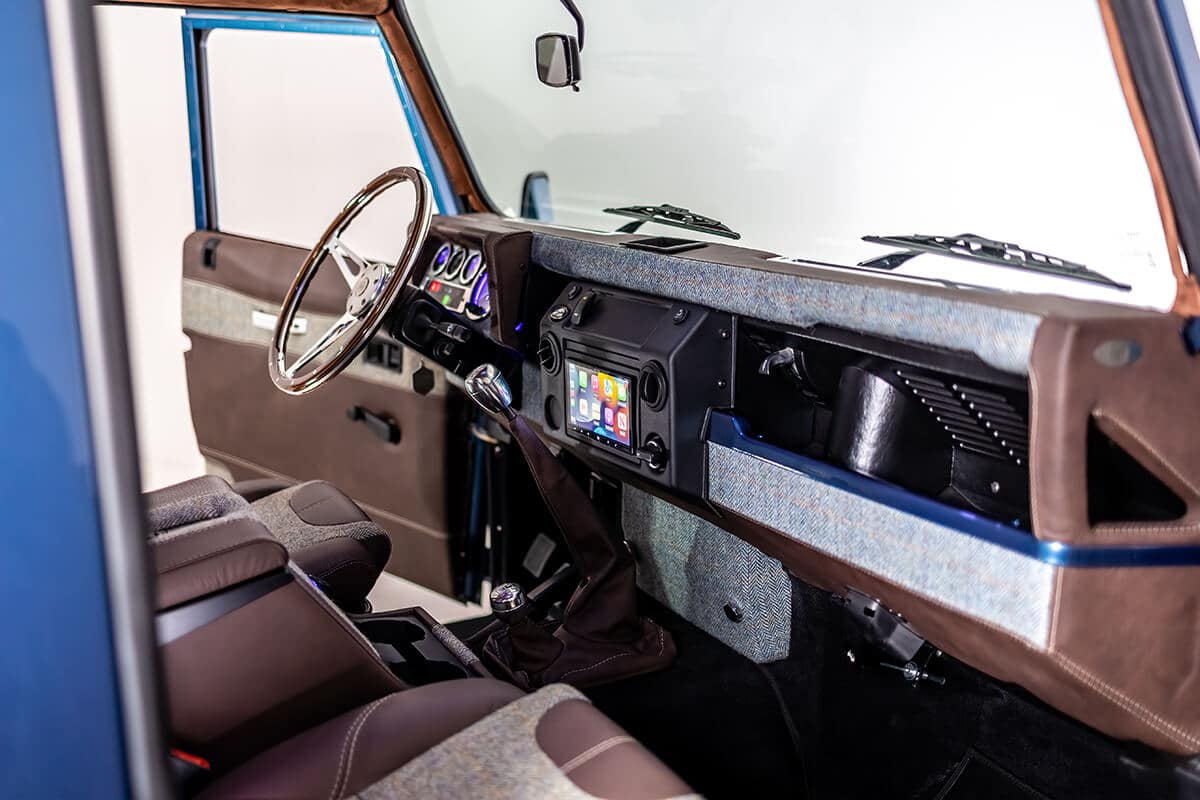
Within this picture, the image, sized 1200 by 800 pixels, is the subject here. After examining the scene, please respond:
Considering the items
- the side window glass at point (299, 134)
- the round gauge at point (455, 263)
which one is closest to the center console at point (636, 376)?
the round gauge at point (455, 263)

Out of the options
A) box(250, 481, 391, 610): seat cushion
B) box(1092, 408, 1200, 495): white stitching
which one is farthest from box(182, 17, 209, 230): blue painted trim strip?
box(1092, 408, 1200, 495): white stitching

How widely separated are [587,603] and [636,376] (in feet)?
2.14

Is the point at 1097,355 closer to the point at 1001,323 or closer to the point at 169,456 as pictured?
the point at 1001,323

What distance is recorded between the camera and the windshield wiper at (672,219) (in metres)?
2.30

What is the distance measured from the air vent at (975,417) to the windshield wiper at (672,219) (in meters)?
0.81

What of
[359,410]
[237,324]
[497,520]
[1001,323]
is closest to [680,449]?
[1001,323]

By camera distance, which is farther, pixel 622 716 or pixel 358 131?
pixel 358 131

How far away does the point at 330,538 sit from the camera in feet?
6.96

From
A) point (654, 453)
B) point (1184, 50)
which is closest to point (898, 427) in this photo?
point (654, 453)

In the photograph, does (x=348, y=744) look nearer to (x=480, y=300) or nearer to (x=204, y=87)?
(x=480, y=300)

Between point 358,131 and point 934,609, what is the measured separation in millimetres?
2569

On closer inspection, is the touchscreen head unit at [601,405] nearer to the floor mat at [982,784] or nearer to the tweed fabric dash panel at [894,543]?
the tweed fabric dash panel at [894,543]

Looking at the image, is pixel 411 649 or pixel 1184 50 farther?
pixel 411 649

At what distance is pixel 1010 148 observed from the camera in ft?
5.50
